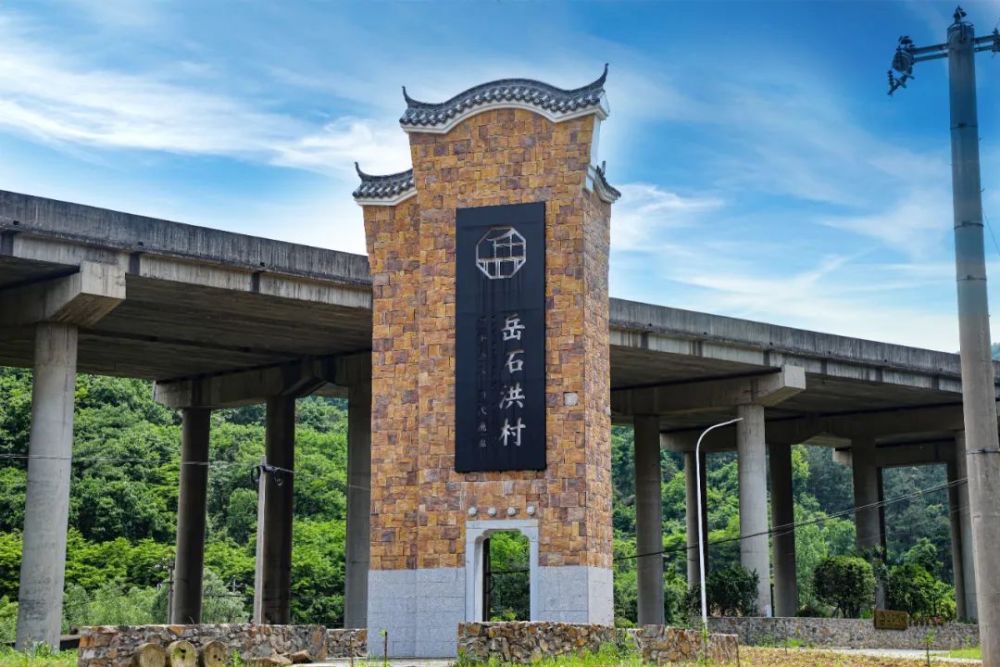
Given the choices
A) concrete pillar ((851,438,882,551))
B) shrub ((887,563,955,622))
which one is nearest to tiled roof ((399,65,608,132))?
shrub ((887,563,955,622))

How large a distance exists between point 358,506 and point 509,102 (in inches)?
788

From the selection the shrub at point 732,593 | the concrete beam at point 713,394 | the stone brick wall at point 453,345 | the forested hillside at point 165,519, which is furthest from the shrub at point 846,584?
the stone brick wall at point 453,345

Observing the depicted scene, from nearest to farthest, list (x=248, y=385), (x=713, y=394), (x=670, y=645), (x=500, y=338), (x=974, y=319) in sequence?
(x=974, y=319)
(x=670, y=645)
(x=500, y=338)
(x=248, y=385)
(x=713, y=394)

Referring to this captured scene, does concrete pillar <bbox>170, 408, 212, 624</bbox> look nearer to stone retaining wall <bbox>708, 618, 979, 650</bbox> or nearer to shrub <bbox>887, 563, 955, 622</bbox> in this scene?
stone retaining wall <bbox>708, 618, 979, 650</bbox>

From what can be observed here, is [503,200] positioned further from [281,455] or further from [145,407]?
[145,407]

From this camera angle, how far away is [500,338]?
1394 inches

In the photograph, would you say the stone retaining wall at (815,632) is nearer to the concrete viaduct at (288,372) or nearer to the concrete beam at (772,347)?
the concrete viaduct at (288,372)

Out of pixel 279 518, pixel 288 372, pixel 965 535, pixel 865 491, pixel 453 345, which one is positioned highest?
pixel 288 372

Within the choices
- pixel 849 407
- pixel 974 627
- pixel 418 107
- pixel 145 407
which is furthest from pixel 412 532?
pixel 145 407

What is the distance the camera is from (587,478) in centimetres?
3422

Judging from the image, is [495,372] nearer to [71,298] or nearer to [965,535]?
[71,298]

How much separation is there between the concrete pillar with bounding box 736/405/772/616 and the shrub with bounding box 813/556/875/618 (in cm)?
250

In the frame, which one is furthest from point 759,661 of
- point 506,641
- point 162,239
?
point 162,239

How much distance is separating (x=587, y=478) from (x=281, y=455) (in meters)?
22.8
